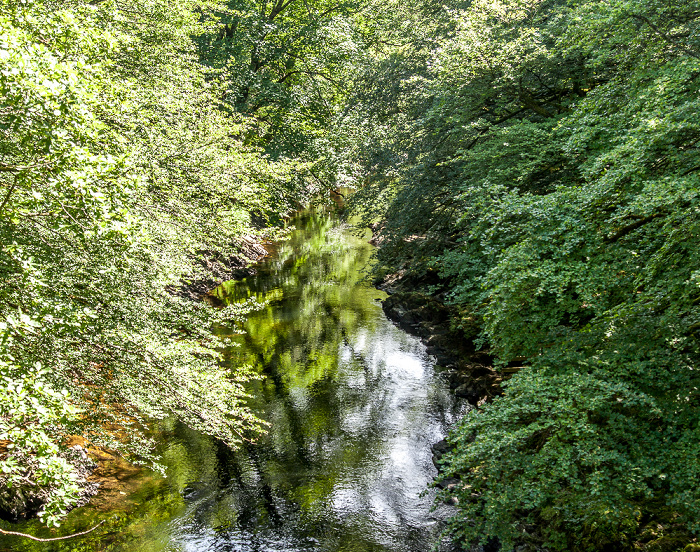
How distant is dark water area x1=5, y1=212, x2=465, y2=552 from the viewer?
888 centimetres

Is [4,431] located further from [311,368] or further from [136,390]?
[311,368]

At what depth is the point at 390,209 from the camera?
17.2 meters

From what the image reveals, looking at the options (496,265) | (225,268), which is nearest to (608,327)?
(496,265)

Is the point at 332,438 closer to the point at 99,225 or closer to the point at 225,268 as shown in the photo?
the point at 225,268

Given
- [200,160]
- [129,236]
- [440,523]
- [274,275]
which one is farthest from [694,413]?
[274,275]

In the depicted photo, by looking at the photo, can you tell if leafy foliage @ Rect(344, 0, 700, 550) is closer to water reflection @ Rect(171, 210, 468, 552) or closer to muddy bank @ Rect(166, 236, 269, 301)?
water reflection @ Rect(171, 210, 468, 552)

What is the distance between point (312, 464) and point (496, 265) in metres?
5.84

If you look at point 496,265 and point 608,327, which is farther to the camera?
point 496,265

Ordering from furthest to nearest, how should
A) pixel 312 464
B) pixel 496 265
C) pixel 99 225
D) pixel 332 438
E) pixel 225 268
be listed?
pixel 225 268, pixel 332 438, pixel 312 464, pixel 496 265, pixel 99 225

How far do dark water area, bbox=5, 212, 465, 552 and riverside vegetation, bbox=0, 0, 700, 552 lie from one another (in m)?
1.12

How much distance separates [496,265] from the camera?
9008 mm

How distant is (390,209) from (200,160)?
798cm

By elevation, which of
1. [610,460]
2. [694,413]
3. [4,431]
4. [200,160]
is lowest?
[610,460]

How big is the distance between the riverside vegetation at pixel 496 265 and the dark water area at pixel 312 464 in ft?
3.67
